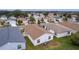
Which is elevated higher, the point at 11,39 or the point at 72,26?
the point at 72,26

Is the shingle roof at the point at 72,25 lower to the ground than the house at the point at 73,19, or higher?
lower

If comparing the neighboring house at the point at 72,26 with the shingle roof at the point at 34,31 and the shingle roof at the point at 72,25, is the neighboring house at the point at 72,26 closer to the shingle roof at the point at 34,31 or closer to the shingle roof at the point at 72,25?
the shingle roof at the point at 72,25

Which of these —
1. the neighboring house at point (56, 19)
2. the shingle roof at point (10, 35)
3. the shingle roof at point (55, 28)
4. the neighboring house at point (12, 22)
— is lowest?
the shingle roof at point (10, 35)

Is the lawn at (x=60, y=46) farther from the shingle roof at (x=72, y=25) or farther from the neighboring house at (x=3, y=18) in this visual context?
the neighboring house at (x=3, y=18)

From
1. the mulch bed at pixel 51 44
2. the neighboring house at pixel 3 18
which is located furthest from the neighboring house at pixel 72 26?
the neighboring house at pixel 3 18

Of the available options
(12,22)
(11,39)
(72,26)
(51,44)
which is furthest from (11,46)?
(72,26)

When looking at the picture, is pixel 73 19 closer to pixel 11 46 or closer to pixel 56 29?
pixel 56 29
